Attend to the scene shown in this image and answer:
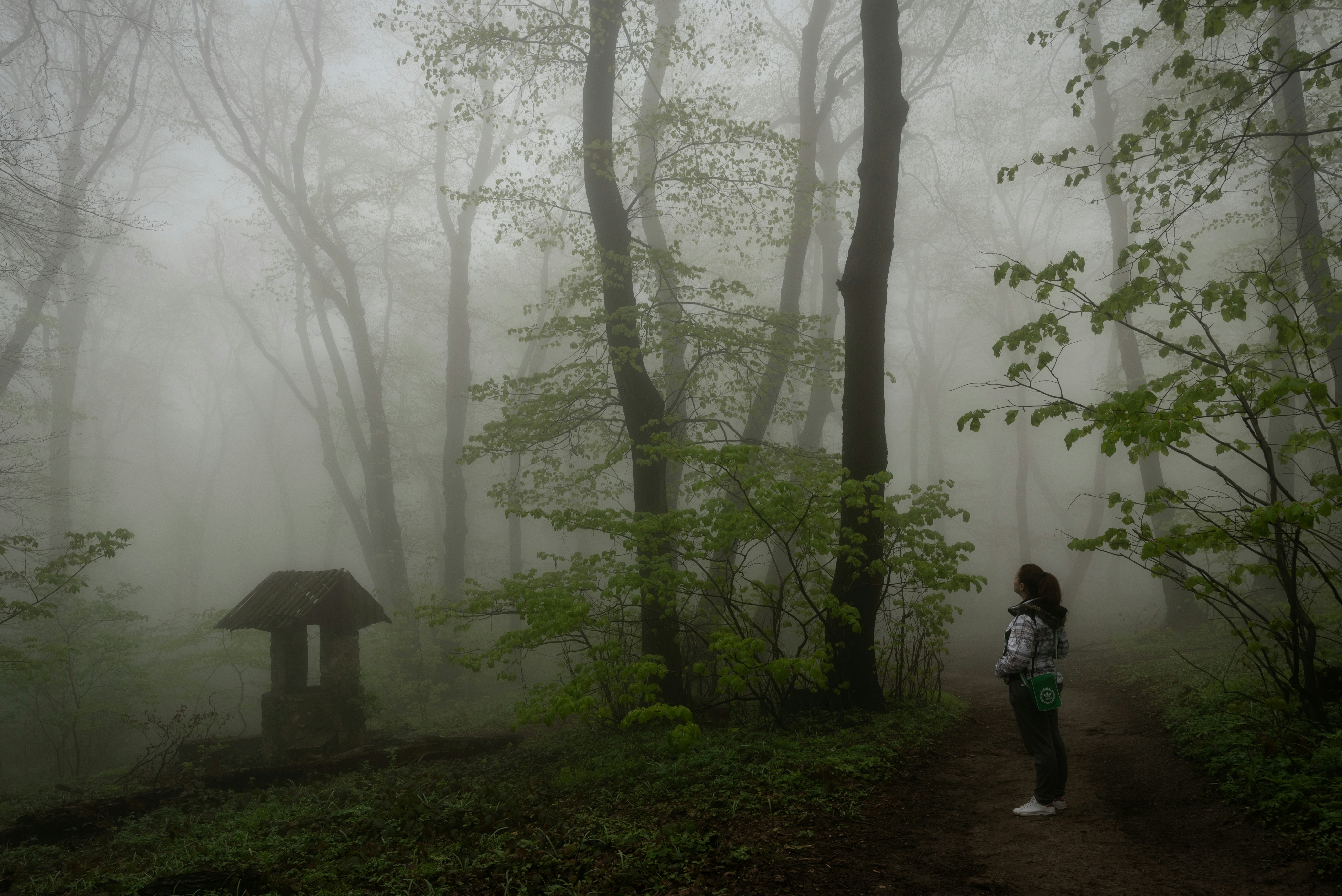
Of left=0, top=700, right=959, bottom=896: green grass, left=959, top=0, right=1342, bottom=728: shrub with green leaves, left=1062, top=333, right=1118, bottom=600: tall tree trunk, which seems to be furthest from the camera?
left=1062, top=333, right=1118, bottom=600: tall tree trunk

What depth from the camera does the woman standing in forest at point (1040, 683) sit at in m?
4.61

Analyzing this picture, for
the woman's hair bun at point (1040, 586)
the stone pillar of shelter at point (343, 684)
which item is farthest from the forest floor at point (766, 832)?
the stone pillar of shelter at point (343, 684)

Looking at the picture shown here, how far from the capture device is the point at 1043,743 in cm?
464

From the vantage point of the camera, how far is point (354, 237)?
2030cm

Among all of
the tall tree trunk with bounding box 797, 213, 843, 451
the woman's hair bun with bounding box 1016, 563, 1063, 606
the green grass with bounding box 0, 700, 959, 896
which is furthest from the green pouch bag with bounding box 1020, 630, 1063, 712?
the tall tree trunk with bounding box 797, 213, 843, 451

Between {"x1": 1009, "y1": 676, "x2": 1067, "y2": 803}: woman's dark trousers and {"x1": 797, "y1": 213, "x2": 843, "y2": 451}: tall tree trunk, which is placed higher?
{"x1": 797, "y1": 213, "x2": 843, "y2": 451}: tall tree trunk

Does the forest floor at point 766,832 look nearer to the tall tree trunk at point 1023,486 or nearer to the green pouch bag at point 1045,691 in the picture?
the green pouch bag at point 1045,691

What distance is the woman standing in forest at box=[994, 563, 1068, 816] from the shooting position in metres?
4.61

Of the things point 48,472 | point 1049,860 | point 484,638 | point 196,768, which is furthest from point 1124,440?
point 48,472

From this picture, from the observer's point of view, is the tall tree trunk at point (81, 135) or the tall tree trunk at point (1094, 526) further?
the tall tree trunk at point (1094, 526)

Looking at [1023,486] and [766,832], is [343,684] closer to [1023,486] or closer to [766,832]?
[766,832]

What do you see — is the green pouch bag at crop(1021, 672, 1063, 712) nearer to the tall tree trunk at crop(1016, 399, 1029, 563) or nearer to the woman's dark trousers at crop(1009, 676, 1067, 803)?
the woman's dark trousers at crop(1009, 676, 1067, 803)

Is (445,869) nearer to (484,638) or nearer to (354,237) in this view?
(484,638)

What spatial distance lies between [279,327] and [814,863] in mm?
31199
